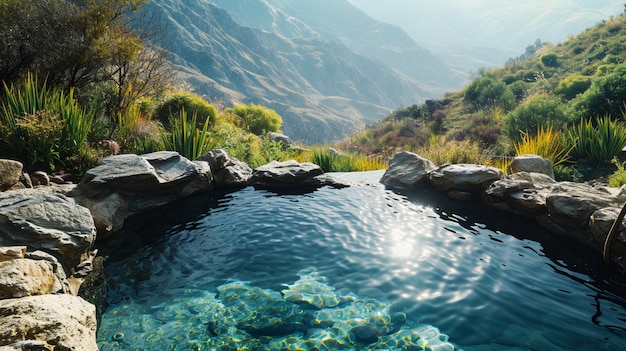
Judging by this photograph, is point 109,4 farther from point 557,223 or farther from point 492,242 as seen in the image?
point 557,223

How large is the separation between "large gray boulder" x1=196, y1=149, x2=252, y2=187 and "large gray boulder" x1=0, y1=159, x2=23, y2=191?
3534mm

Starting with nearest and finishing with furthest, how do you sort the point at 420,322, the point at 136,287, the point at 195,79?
the point at 420,322 → the point at 136,287 → the point at 195,79

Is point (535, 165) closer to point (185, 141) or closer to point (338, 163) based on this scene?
point (338, 163)

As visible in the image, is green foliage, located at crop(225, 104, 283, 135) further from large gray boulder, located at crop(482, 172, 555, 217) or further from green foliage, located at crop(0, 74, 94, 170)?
large gray boulder, located at crop(482, 172, 555, 217)

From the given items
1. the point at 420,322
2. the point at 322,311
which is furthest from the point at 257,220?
the point at 420,322

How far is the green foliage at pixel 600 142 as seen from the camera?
898cm

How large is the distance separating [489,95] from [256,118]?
1694 centimetres

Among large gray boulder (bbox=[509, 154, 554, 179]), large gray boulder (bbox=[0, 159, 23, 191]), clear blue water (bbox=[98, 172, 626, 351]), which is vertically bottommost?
clear blue water (bbox=[98, 172, 626, 351])

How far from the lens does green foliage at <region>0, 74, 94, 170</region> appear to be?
6.03 metres

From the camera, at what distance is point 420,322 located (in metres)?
3.41

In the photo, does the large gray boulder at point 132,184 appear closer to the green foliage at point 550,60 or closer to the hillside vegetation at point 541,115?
the hillside vegetation at point 541,115

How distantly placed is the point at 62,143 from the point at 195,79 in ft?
406

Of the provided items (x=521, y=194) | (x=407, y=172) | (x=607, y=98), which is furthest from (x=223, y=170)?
(x=607, y=98)

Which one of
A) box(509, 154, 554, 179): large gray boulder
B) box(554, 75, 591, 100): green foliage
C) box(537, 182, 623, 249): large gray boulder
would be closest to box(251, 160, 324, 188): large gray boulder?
box(537, 182, 623, 249): large gray boulder
